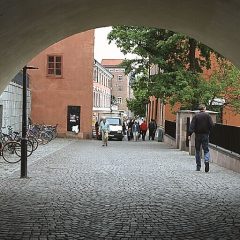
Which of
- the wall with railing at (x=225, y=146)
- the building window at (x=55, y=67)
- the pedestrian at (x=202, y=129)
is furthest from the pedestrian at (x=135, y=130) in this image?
the pedestrian at (x=202, y=129)

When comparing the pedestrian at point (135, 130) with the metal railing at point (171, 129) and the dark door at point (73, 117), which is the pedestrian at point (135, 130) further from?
the metal railing at point (171, 129)

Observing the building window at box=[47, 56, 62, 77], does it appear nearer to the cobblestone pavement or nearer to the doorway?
the doorway

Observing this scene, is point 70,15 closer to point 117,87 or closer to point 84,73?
point 84,73

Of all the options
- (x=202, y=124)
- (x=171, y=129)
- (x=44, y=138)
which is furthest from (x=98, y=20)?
(x=171, y=129)

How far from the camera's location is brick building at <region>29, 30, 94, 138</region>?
38938 millimetres

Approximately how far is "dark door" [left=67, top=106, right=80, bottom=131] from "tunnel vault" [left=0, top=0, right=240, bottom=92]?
1074 inches

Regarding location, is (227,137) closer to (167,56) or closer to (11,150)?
(11,150)

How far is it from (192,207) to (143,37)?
23.1 metres

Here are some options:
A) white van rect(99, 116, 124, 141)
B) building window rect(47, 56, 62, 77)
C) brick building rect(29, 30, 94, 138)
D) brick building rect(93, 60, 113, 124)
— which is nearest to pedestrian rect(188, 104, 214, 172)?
brick building rect(29, 30, 94, 138)

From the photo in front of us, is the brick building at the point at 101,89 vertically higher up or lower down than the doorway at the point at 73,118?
higher up

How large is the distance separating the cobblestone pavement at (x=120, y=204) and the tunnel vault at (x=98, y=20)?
2636 mm

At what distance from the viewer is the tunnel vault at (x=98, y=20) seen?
7.11m

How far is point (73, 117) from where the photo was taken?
128ft

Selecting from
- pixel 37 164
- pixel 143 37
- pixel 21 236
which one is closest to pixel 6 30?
pixel 21 236
